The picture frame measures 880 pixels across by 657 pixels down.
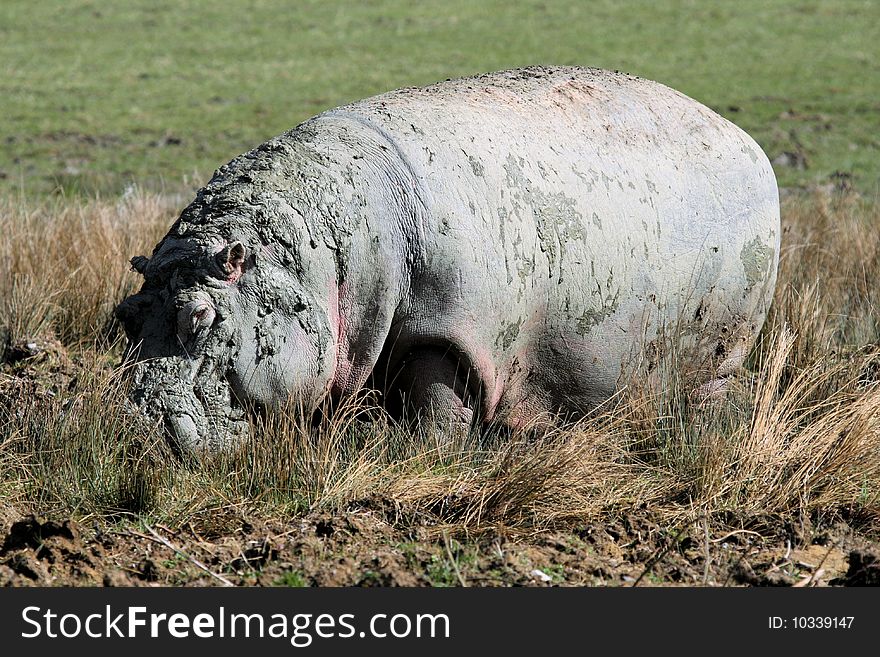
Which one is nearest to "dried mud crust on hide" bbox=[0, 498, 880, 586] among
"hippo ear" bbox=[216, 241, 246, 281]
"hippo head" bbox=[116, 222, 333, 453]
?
"hippo head" bbox=[116, 222, 333, 453]

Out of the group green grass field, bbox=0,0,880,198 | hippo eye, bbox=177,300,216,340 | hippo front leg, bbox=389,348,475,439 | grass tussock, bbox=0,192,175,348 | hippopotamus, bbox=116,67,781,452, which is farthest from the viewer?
green grass field, bbox=0,0,880,198

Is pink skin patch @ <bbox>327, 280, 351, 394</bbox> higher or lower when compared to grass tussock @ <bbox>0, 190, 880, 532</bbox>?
higher

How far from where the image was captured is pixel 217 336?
376 centimetres

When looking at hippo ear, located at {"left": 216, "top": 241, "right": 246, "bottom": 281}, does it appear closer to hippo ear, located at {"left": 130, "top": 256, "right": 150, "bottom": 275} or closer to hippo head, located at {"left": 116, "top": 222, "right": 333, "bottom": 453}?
hippo head, located at {"left": 116, "top": 222, "right": 333, "bottom": 453}

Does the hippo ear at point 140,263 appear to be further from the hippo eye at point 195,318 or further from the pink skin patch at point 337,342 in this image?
the pink skin patch at point 337,342

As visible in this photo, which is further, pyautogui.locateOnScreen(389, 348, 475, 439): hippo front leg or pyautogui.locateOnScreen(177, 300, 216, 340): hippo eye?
pyautogui.locateOnScreen(389, 348, 475, 439): hippo front leg

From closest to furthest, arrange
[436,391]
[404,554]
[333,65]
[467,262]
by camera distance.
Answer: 1. [404,554]
2. [467,262]
3. [436,391]
4. [333,65]

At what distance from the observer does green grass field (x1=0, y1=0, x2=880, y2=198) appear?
1350cm

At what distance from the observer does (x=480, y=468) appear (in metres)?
4.17
